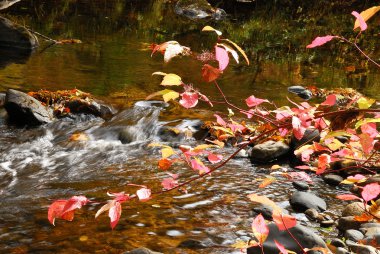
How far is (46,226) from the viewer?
9.78 feet

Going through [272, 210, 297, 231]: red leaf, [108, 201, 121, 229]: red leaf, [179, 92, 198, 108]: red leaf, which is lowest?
[272, 210, 297, 231]: red leaf

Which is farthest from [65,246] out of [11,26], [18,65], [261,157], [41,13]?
[41,13]

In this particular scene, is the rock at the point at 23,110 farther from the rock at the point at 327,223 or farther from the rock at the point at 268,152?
the rock at the point at 327,223

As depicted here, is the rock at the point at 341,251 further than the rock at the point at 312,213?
No

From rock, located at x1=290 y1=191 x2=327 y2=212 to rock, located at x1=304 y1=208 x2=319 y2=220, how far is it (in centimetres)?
8

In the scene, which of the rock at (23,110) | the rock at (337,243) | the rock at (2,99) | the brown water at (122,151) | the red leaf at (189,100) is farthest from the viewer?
the rock at (2,99)

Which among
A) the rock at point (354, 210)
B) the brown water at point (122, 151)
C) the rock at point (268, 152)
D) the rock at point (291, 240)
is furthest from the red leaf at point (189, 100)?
the rock at point (268, 152)

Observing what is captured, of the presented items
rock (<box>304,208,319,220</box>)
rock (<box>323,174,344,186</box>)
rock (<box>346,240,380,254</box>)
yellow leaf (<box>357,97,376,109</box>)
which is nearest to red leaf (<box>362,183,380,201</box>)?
rock (<box>346,240,380,254</box>)

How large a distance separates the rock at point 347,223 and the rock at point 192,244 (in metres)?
0.99

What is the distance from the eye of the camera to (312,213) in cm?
328

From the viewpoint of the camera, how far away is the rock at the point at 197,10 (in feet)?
60.4

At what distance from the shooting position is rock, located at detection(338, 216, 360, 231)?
2988mm

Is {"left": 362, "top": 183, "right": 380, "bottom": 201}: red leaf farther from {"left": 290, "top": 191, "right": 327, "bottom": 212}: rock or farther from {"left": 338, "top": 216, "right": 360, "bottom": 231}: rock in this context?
{"left": 290, "top": 191, "right": 327, "bottom": 212}: rock

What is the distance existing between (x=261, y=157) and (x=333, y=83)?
4.69 metres
